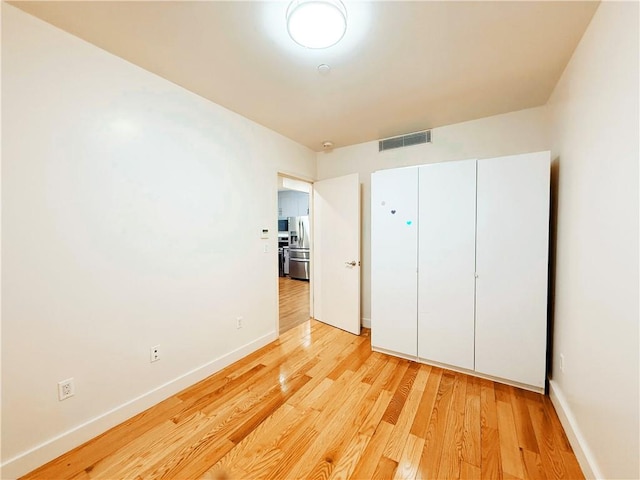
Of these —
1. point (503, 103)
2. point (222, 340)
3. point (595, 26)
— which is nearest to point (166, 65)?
point (222, 340)

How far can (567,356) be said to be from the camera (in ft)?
5.56

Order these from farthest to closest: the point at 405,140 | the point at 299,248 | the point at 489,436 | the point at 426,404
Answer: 1. the point at 299,248
2. the point at 405,140
3. the point at 426,404
4. the point at 489,436

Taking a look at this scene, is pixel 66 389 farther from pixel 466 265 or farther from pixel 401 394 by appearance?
pixel 466 265

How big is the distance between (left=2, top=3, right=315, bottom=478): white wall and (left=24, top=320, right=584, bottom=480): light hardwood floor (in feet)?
0.86

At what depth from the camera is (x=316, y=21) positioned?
131 centimetres

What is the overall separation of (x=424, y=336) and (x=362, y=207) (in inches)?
69.0

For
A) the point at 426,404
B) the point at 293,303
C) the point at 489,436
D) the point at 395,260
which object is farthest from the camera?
the point at 293,303

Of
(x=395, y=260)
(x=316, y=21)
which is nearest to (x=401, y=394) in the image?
(x=395, y=260)

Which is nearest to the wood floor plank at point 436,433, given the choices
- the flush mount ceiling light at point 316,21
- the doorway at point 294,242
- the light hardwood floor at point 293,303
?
the light hardwood floor at point 293,303

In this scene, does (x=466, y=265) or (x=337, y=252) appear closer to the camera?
(x=466, y=265)

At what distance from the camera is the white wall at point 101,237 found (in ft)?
4.44

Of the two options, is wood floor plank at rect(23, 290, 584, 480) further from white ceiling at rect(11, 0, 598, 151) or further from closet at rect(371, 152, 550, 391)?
white ceiling at rect(11, 0, 598, 151)

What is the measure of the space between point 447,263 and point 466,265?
16 cm

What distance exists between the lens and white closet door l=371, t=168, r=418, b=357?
2541 millimetres
